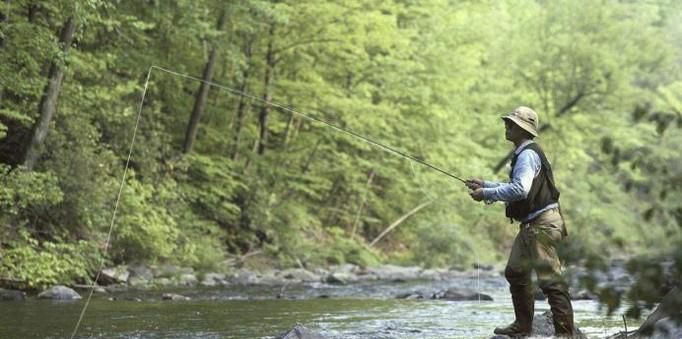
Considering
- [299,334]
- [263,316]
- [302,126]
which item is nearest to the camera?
[299,334]

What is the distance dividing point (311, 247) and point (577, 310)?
9605 mm

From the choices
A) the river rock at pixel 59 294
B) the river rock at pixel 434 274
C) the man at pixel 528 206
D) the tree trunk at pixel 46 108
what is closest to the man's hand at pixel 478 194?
the man at pixel 528 206

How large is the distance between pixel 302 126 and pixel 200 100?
3.84 metres

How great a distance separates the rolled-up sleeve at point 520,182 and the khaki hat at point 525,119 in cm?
22

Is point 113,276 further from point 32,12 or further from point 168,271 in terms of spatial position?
point 32,12

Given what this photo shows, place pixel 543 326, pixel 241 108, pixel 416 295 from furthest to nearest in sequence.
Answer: pixel 241 108 < pixel 416 295 < pixel 543 326

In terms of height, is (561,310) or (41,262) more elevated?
(561,310)

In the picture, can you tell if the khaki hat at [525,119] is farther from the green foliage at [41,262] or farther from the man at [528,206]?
the green foliage at [41,262]

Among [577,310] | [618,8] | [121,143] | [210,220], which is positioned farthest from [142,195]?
[618,8]

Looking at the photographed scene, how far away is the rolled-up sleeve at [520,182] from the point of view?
17.9ft

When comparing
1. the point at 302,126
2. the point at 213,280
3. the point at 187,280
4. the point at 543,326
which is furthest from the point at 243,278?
the point at 543,326

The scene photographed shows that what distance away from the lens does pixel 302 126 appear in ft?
66.4

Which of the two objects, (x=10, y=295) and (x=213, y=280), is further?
(x=213, y=280)

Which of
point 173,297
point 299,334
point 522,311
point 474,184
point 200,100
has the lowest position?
point 173,297
